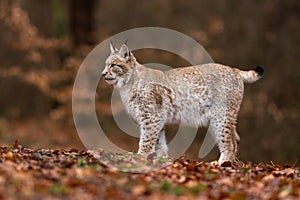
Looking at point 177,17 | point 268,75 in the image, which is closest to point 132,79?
point 268,75

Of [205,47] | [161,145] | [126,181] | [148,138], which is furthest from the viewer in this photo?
[205,47]

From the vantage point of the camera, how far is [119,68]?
9914mm

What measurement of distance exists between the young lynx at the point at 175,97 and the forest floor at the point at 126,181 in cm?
147

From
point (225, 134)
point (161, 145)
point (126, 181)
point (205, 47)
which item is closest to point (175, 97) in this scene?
point (161, 145)

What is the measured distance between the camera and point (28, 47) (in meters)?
19.6

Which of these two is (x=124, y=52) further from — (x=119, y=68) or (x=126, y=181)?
(x=126, y=181)

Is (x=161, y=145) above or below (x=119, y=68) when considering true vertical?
below

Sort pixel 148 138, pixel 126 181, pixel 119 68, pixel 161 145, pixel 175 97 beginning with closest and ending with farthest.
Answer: pixel 126 181 → pixel 148 138 → pixel 119 68 → pixel 175 97 → pixel 161 145

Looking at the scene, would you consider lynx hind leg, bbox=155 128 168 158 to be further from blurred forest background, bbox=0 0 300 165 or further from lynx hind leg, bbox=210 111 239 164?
blurred forest background, bbox=0 0 300 165

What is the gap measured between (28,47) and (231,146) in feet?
35.8

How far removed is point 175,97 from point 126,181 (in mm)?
3718

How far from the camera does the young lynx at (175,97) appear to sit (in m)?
9.81

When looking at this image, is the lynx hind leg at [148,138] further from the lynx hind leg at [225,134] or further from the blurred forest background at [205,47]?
the blurred forest background at [205,47]

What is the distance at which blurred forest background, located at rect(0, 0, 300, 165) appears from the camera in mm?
18484
